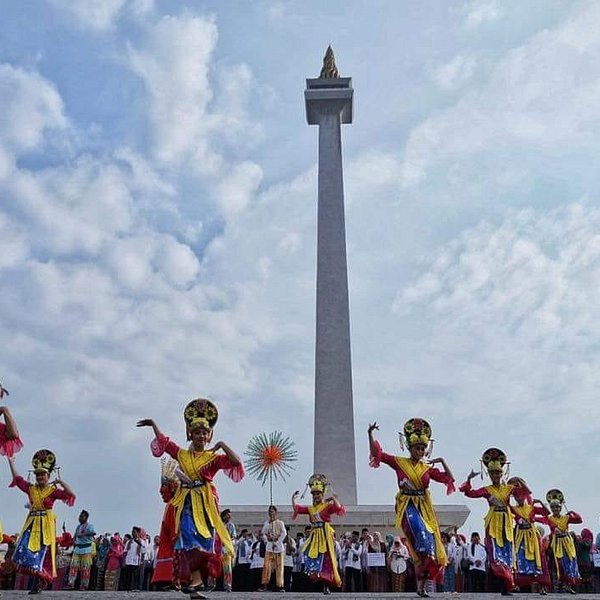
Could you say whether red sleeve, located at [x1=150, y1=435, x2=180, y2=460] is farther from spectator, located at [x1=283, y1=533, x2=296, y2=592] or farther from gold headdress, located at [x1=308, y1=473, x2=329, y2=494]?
spectator, located at [x1=283, y1=533, x2=296, y2=592]

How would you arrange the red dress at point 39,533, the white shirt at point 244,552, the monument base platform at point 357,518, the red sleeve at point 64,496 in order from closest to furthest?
1. the red dress at point 39,533
2. the red sleeve at point 64,496
3. the white shirt at point 244,552
4. the monument base platform at point 357,518

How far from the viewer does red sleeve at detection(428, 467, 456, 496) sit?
10898 millimetres

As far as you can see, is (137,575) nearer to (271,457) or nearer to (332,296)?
(271,457)

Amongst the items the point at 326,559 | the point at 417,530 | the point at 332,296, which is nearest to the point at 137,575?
the point at 326,559

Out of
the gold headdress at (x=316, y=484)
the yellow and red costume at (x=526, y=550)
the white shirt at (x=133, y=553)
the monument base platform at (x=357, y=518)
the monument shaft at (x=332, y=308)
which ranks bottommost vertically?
the yellow and red costume at (x=526, y=550)

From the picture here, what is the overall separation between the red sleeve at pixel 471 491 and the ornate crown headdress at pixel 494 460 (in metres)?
0.32

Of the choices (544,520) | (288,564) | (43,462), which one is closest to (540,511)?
(544,520)

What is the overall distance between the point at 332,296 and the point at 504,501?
1866 centimetres

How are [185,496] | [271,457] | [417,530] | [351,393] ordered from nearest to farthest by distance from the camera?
[185,496] → [417,530] → [271,457] → [351,393]

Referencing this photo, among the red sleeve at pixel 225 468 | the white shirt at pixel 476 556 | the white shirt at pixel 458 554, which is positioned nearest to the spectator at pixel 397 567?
the white shirt at pixel 458 554

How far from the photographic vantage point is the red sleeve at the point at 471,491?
12.2 metres

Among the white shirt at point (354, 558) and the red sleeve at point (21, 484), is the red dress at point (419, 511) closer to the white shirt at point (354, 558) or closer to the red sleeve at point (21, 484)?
the red sleeve at point (21, 484)

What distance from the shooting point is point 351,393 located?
29578 mm

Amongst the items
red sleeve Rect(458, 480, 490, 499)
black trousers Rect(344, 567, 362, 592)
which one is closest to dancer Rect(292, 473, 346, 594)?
red sleeve Rect(458, 480, 490, 499)
